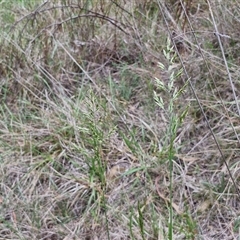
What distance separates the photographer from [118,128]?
196 centimetres

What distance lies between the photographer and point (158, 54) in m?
2.25

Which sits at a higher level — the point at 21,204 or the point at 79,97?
the point at 79,97

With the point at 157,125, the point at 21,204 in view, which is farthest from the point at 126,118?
the point at 21,204

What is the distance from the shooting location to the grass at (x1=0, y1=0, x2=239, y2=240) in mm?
1613

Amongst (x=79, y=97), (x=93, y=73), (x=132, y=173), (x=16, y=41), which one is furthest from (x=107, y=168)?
(x=16, y=41)

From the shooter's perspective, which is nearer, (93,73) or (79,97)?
(79,97)

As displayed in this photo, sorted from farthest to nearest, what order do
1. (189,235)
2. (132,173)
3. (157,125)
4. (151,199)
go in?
1. (157,125)
2. (132,173)
3. (151,199)
4. (189,235)

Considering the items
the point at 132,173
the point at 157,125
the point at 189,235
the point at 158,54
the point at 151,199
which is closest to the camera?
the point at 189,235

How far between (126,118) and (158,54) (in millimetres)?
393

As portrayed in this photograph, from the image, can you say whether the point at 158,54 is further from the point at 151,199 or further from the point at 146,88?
the point at 151,199

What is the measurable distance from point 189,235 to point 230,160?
1.24 feet

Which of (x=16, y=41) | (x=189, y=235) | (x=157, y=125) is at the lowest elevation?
(x=189, y=235)

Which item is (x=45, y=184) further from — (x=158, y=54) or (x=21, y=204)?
(x=158, y=54)

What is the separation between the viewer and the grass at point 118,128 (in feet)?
5.29
